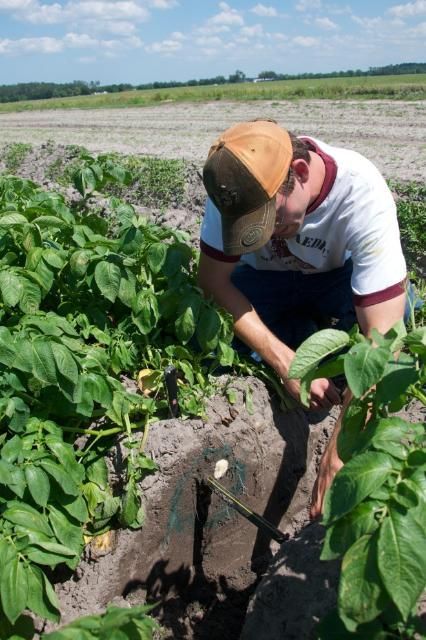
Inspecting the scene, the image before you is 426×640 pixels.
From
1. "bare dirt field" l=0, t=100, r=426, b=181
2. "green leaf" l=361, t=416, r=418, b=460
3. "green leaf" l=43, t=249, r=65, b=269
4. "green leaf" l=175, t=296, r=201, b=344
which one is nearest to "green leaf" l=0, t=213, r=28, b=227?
"green leaf" l=43, t=249, r=65, b=269

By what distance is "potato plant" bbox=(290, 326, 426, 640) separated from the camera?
3.64 feet

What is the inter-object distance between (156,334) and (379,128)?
366 inches

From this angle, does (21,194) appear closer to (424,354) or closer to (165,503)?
(165,503)

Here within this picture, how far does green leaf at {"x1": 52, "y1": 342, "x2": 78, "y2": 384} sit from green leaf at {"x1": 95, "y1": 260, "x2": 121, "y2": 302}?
450 mm

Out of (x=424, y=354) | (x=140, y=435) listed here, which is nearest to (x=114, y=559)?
(x=140, y=435)

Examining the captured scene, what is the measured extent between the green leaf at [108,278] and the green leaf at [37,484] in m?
0.71

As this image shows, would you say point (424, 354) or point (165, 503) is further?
point (165, 503)

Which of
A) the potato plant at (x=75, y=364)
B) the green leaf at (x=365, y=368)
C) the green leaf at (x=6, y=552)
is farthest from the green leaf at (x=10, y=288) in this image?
the green leaf at (x=365, y=368)

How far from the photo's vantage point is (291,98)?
71.3 ft

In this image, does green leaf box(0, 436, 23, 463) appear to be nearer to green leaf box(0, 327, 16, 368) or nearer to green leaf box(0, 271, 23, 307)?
green leaf box(0, 327, 16, 368)

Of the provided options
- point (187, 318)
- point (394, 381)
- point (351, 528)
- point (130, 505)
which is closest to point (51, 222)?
point (187, 318)

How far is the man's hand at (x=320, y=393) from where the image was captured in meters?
2.43

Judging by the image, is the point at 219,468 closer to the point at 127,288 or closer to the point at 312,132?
the point at 127,288

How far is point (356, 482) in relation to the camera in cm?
118
